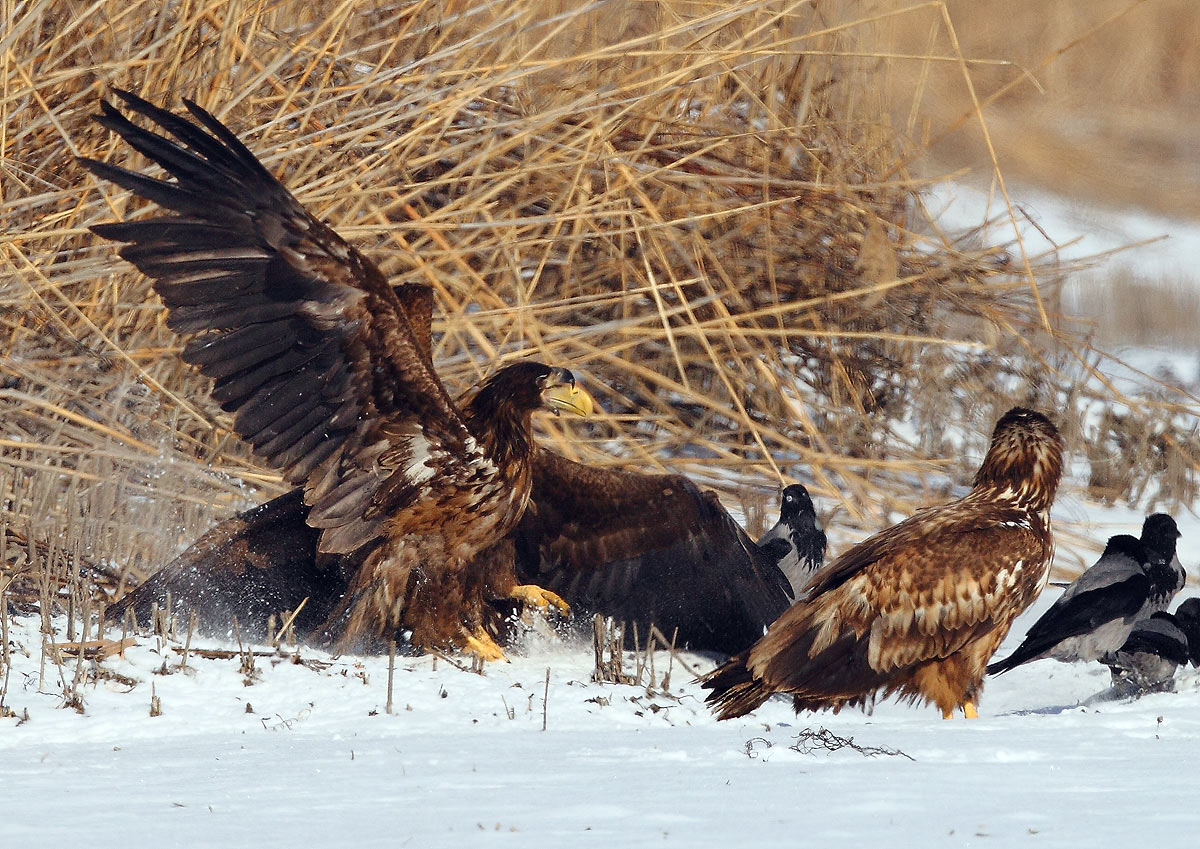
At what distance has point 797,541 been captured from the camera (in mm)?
5617

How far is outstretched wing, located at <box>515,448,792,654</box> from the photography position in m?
4.89

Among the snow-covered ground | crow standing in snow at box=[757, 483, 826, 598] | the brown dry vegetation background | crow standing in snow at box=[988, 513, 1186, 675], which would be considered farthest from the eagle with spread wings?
crow standing in snow at box=[988, 513, 1186, 675]

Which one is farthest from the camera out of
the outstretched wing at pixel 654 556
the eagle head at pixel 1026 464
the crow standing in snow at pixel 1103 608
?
the outstretched wing at pixel 654 556

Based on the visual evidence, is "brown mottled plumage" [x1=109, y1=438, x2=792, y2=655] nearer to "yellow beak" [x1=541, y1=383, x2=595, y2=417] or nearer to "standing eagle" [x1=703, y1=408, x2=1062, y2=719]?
"yellow beak" [x1=541, y1=383, x2=595, y2=417]

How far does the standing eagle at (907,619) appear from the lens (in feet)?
13.0

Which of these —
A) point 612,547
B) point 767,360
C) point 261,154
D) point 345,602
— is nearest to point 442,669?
point 345,602

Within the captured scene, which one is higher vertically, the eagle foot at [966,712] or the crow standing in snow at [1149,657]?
the crow standing in snow at [1149,657]

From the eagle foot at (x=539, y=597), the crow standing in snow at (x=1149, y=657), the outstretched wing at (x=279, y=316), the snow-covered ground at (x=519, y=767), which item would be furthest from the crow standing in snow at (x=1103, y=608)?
the outstretched wing at (x=279, y=316)

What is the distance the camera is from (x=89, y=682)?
12.1 ft

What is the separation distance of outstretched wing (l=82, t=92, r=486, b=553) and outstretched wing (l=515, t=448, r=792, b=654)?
2.21ft

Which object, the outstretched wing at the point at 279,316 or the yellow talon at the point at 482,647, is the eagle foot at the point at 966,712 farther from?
the outstretched wing at the point at 279,316

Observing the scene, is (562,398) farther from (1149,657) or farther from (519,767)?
(519,767)

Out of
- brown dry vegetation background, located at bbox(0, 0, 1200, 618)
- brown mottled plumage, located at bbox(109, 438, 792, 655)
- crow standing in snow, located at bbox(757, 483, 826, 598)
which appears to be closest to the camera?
brown mottled plumage, located at bbox(109, 438, 792, 655)

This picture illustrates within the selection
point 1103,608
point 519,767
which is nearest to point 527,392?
point 1103,608
